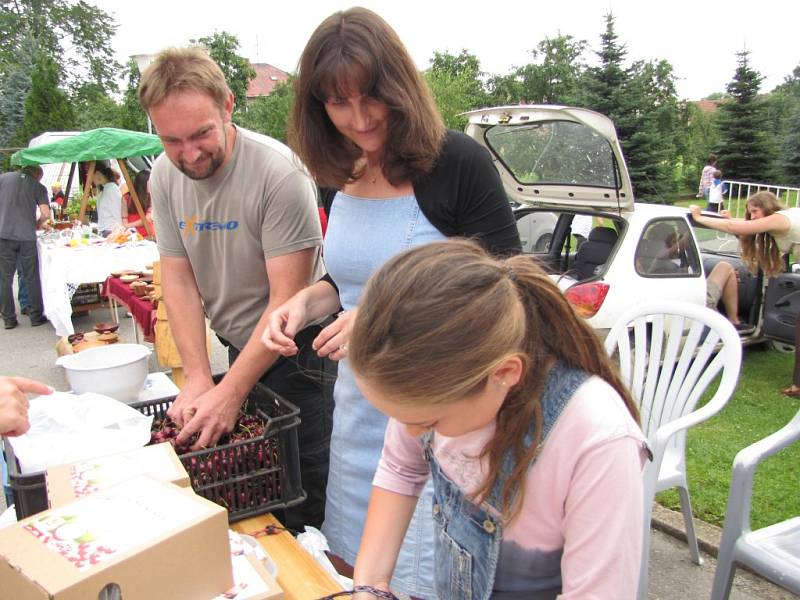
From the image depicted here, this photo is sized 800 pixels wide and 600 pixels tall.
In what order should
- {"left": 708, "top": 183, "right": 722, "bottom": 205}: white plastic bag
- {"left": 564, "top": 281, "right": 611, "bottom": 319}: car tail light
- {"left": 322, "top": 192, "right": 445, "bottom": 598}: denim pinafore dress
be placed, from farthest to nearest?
{"left": 708, "top": 183, "right": 722, "bottom": 205}: white plastic bag
{"left": 564, "top": 281, "right": 611, "bottom": 319}: car tail light
{"left": 322, "top": 192, "right": 445, "bottom": 598}: denim pinafore dress

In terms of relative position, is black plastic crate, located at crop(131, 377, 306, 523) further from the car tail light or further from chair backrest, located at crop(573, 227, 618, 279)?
chair backrest, located at crop(573, 227, 618, 279)

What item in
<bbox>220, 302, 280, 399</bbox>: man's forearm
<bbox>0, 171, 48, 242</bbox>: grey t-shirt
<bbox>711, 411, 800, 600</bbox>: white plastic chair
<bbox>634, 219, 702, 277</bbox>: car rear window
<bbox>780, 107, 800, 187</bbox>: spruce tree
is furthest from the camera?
<bbox>780, 107, 800, 187</bbox>: spruce tree

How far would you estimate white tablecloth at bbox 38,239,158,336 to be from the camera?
5727 millimetres

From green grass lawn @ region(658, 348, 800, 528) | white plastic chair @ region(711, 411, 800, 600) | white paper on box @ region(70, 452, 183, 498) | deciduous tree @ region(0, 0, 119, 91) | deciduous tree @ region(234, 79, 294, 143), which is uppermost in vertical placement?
deciduous tree @ region(0, 0, 119, 91)

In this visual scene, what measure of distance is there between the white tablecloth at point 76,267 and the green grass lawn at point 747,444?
15.2 ft

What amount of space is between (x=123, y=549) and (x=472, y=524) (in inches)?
21.8

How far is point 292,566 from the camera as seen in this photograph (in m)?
1.30

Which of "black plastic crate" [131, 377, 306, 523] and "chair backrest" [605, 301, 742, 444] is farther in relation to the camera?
"chair backrest" [605, 301, 742, 444]

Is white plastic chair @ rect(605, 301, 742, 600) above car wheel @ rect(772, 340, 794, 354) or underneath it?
above

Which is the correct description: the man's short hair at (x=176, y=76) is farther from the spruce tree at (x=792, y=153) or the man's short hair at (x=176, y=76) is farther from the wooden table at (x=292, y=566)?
the spruce tree at (x=792, y=153)

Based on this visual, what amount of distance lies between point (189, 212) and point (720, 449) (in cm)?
303

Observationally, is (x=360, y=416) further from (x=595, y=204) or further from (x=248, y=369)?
(x=595, y=204)

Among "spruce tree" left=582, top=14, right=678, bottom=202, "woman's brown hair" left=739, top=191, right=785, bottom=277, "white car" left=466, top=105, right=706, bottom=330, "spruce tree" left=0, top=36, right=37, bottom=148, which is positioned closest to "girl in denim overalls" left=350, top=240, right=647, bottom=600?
"white car" left=466, top=105, right=706, bottom=330

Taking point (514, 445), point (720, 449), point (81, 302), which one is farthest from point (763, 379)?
point (81, 302)
